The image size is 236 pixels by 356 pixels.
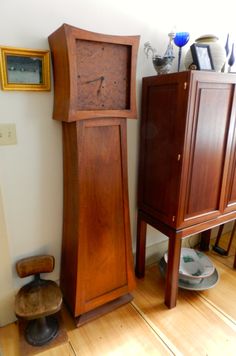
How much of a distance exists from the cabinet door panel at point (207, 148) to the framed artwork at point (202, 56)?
13cm

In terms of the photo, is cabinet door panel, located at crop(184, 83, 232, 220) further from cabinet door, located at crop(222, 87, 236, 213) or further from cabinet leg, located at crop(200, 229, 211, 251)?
cabinet leg, located at crop(200, 229, 211, 251)

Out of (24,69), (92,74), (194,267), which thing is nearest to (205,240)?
(194,267)

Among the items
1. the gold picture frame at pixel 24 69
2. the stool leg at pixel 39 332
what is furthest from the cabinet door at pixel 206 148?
the stool leg at pixel 39 332

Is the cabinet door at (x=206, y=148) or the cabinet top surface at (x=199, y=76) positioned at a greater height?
the cabinet top surface at (x=199, y=76)

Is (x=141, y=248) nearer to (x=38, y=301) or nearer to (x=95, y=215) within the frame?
(x=95, y=215)

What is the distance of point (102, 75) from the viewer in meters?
1.32

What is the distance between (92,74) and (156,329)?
5.04 feet

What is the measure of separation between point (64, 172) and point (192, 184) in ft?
2.53

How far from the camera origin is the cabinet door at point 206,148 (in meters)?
1.41

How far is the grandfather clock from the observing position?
125 centimetres

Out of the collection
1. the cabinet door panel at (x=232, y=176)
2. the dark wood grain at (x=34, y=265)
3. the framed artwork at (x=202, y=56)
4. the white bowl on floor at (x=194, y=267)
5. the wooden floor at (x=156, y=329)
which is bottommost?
the wooden floor at (x=156, y=329)

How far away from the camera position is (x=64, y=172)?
1.52 meters

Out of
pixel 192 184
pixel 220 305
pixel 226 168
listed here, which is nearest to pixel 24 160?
pixel 192 184

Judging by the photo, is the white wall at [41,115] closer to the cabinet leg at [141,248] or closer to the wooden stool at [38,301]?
the wooden stool at [38,301]
